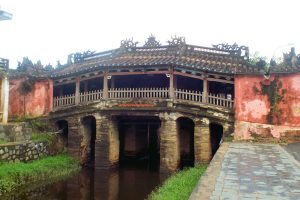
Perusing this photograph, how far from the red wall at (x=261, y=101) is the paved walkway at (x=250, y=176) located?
281 centimetres

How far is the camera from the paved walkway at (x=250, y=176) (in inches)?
280

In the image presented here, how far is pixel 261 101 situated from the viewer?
1563 centimetres

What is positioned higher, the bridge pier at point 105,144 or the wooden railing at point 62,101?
the wooden railing at point 62,101

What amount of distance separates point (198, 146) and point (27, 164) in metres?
7.87

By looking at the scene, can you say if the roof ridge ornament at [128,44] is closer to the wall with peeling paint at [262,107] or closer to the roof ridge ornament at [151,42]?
the roof ridge ornament at [151,42]

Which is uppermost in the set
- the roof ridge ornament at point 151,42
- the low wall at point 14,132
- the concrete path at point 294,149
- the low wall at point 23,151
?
the roof ridge ornament at point 151,42

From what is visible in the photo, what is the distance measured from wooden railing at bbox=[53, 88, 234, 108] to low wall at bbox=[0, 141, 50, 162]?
10.2ft

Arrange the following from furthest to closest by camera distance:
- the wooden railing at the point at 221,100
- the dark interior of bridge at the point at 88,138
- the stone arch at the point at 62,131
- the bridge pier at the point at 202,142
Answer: the stone arch at the point at 62,131, the dark interior of bridge at the point at 88,138, the wooden railing at the point at 221,100, the bridge pier at the point at 202,142

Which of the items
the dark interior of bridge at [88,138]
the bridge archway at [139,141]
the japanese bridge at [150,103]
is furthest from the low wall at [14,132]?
the bridge archway at [139,141]

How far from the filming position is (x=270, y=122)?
15.3m

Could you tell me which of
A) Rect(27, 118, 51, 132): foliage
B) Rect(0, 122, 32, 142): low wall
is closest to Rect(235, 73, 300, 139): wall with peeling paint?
Rect(0, 122, 32, 142): low wall

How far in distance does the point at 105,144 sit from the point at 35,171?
396cm

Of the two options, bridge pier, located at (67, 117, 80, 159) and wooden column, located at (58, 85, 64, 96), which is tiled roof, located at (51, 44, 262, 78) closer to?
wooden column, located at (58, 85, 64, 96)

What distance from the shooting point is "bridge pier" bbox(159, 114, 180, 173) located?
16422mm
